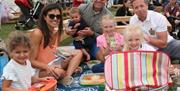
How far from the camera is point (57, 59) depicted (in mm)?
4832

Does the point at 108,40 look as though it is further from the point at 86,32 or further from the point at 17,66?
the point at 17,66

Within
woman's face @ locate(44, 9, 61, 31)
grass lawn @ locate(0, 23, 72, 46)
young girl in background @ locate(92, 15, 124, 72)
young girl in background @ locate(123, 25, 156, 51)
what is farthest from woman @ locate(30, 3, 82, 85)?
grass lawn @ locate(0, 23, 72, 46)

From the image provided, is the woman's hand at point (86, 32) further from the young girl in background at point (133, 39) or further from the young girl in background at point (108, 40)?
the young girl in background at point (133, 39)

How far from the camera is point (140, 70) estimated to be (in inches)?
129

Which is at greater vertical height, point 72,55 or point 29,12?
point 72,55

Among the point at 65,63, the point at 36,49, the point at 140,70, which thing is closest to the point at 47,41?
the point at 36,49

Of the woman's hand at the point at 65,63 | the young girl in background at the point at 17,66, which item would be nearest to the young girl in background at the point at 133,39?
the young girl in background at the point at 17,66

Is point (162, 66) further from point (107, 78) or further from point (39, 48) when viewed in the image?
point (39, 48)

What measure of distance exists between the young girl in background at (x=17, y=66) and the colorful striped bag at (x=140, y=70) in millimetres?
832

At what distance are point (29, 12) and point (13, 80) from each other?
875 centimetres

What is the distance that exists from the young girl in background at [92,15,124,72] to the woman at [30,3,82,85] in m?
0.52

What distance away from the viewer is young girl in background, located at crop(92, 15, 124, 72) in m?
5.01

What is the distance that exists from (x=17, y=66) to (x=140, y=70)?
110 centimetres

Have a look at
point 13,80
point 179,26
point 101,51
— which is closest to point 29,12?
point 179,26
